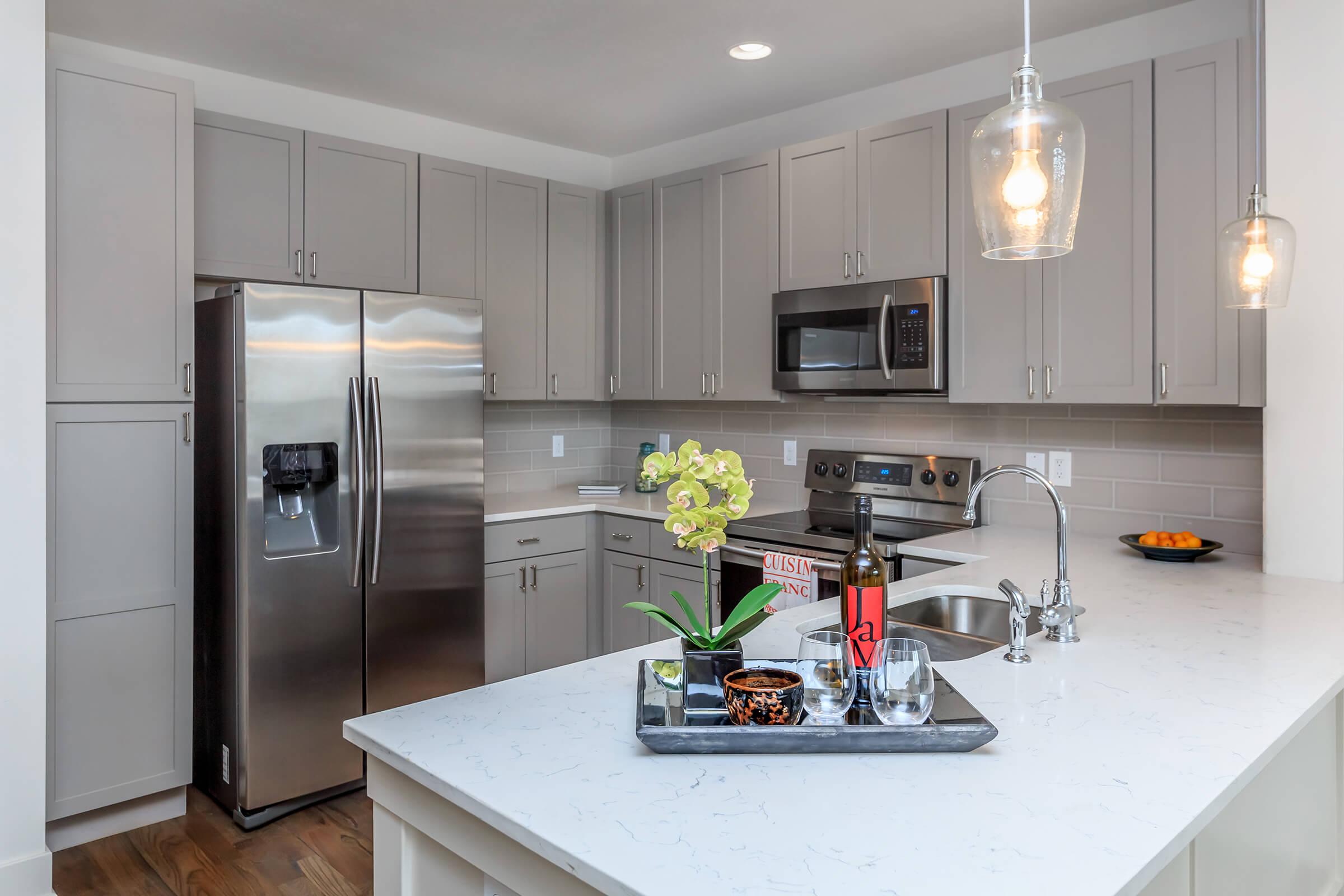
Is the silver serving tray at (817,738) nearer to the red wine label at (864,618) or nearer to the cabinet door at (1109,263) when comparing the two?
the red wine label at (864,618)

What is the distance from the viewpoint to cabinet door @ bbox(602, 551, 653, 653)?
11.9 feet

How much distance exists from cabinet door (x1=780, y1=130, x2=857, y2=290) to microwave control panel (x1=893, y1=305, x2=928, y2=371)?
287 millimetres

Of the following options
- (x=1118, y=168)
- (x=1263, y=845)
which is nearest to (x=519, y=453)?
(x=1118, y=168)

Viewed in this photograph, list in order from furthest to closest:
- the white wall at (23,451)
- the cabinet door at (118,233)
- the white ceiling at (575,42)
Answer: the white ceiling at (575,42)
the cabinet door at (118,233)
the white wall at (23,451)

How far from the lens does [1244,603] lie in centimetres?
198

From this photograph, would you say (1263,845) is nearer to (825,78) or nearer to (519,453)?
(825,78)

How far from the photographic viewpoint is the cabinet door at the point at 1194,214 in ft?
7.75

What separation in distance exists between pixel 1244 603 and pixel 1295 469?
47cm

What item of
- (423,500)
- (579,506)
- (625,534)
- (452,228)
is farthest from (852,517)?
(452,228)

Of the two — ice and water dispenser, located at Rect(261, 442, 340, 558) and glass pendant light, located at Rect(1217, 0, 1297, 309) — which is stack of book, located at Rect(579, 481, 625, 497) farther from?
glass pendant light, located at Rect(1217, 0, 1297, 309)

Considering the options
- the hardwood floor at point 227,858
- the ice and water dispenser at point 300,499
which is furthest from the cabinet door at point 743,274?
the hardwood floor at point 227,858

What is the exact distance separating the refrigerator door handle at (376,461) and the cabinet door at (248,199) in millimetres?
648

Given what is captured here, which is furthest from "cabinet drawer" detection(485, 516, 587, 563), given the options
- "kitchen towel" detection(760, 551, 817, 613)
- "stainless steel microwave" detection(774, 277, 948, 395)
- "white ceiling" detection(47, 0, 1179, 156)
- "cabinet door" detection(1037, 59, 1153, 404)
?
"cabinet door" detection(1037, 59, 1153, 404)

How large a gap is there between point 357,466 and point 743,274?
5.57 feet
